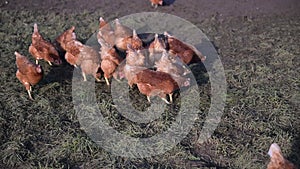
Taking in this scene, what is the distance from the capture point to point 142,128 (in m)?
4.32

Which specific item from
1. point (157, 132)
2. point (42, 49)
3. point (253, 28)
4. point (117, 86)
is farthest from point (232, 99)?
point (42, 49)

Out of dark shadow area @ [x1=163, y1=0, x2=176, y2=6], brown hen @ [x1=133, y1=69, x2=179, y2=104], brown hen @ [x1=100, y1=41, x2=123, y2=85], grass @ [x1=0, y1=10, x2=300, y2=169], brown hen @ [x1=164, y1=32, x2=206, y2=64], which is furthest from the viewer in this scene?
dark shadow area @ [x1=163, y1=0, x2=176, y2=6]

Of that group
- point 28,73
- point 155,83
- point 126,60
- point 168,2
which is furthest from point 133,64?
point 168,2

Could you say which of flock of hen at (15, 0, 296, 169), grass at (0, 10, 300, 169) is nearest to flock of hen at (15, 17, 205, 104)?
flock of hen at (15, 0, 296, 169)

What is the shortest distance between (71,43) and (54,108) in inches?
44.1

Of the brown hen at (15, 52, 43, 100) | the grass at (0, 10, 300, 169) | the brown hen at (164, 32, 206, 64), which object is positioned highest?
the brown hen at (164, 32, 206, 64)

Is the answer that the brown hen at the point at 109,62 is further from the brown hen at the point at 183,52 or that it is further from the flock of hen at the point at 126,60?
Answer: the brown hen at the point at 183,52

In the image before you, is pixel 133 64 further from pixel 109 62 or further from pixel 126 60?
pixel 109 62

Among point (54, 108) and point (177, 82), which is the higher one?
point (177, 82)

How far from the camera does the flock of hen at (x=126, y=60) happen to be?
14.9 ft

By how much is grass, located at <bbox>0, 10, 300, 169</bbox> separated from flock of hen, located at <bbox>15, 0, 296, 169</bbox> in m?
0.27

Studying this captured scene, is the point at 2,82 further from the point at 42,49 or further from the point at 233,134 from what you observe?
the point at 233,134

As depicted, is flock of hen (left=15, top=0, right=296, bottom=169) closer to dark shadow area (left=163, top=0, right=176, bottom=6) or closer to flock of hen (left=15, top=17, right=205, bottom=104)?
flock of hen (left=15, top=17, right=205, bottom=104)

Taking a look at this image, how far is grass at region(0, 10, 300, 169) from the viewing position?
3912 millimetres
